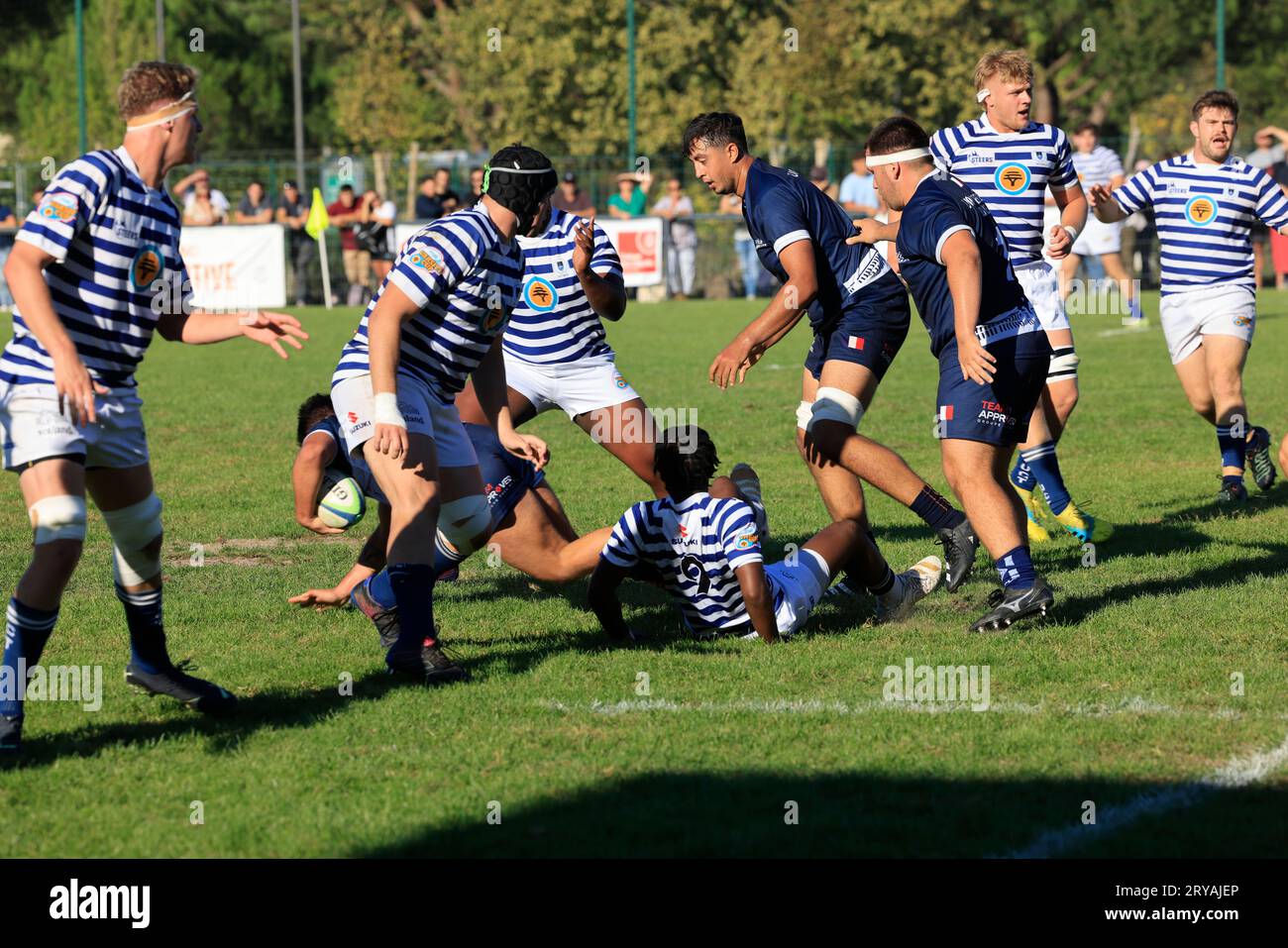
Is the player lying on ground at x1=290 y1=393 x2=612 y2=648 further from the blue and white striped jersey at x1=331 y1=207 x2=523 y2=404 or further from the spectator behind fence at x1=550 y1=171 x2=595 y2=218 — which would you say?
the spectator behind fence at x1=550 y1=171 x2=595 y2=218

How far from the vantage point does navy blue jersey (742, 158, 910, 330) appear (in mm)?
7191

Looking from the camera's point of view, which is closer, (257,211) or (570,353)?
(570,353)

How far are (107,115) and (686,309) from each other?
23.2 metres

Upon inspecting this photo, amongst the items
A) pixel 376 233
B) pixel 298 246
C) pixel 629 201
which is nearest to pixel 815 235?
pixel 376 233

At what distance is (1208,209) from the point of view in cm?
968

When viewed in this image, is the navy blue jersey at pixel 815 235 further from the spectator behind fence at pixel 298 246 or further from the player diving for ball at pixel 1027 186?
the spectator behind fence at pixel 298 246

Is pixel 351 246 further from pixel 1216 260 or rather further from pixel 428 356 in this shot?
pixel 428 356

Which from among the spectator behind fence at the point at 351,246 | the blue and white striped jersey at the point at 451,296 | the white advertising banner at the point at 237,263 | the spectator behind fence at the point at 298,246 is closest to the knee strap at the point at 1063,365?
the blue and white striped jersey at the point at 451,296

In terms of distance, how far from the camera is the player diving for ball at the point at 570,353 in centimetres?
802

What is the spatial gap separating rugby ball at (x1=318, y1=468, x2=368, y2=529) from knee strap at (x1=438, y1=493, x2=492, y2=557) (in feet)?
2.89

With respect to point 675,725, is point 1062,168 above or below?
above

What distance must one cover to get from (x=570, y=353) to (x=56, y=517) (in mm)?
3564
